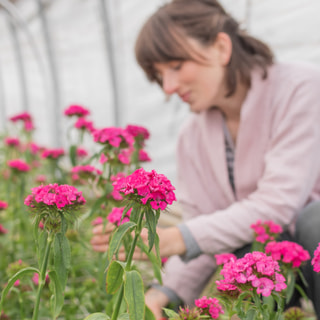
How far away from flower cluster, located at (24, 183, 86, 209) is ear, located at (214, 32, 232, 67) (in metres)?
0.80

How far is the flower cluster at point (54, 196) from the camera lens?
2.11ft

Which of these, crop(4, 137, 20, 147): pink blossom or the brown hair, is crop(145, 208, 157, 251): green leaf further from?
crop(4, 137, 20, 147): pink blossom

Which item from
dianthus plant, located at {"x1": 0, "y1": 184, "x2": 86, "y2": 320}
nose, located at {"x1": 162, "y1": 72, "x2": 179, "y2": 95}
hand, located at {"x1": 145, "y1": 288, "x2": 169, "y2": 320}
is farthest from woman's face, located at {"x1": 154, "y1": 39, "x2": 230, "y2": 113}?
dianthus plant, located at {"x1": 0, "y1": 184, "x2": 86, "y2": 320}

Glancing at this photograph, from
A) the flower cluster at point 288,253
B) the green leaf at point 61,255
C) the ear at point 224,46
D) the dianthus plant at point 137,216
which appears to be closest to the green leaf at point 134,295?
the dianthus plant at point 137,216

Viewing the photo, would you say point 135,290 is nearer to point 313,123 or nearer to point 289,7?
point 313,123

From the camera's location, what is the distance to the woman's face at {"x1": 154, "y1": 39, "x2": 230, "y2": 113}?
1254 millimetres

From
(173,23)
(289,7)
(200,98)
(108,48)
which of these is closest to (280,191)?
(200,98)

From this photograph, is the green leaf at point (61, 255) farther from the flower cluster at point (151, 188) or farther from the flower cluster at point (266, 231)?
the flower cluster at point (266, 231)

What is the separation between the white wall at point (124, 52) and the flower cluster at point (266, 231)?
90 cm

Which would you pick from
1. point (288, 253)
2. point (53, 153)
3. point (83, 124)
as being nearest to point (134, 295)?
point (288, 253)

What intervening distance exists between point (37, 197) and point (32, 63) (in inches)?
199

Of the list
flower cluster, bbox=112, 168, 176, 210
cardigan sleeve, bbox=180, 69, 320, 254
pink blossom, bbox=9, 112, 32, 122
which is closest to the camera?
flower cluster, bbox=112, 168, 176, 210

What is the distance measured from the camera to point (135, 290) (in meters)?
0.62

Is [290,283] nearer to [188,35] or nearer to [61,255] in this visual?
[61,255]
